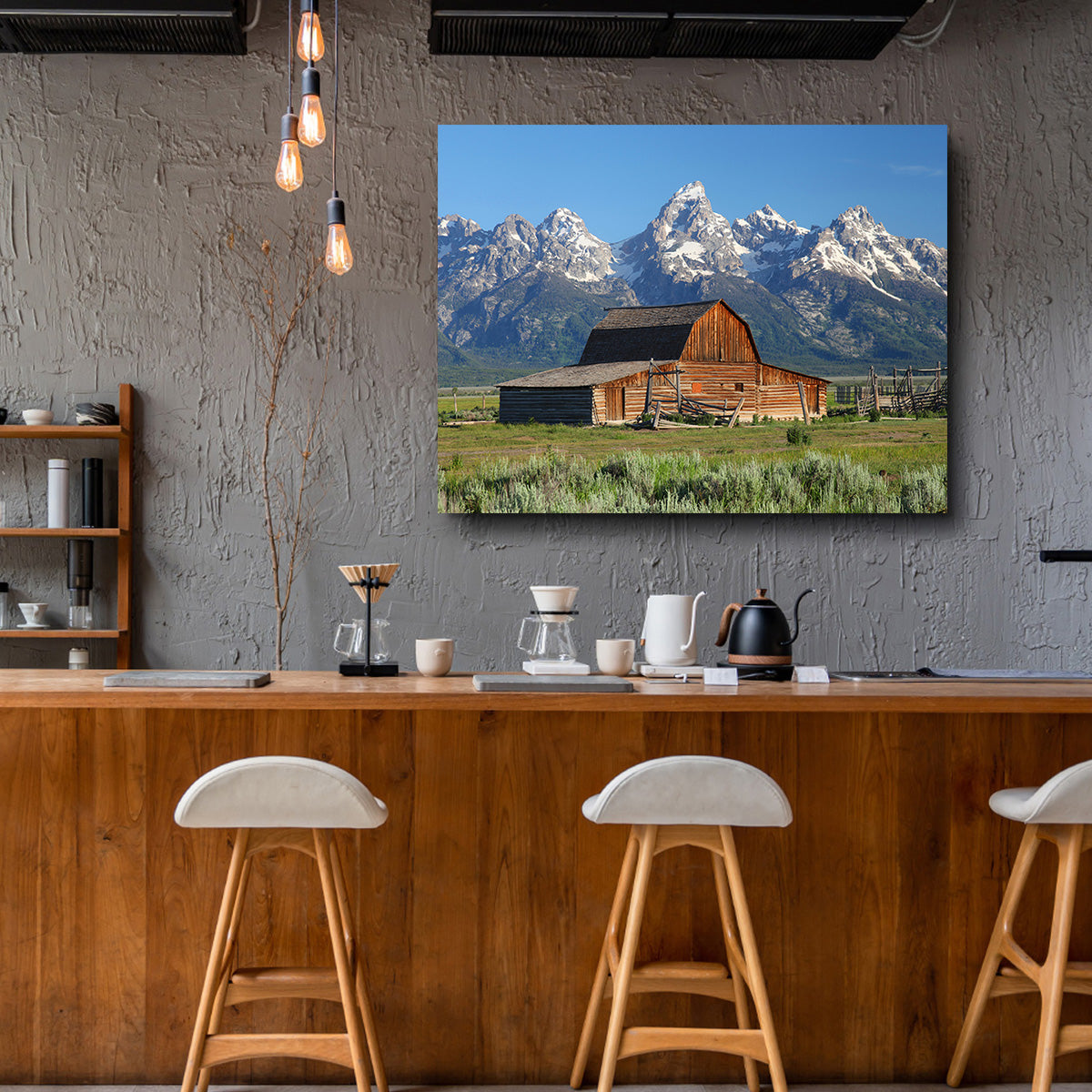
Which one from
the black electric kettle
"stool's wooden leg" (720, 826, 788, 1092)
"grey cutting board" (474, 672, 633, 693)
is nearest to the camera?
"stool's wooden leg" (720, 826, 788, 1092)

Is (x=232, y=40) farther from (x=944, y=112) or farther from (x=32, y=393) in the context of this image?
(x=944, y=112)

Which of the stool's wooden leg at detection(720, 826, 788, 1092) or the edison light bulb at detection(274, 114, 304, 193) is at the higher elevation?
the edison light bulb at detection(274, 114, 304, 193)

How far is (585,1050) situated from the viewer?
227 centimetres

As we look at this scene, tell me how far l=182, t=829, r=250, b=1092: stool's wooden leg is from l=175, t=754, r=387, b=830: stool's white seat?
5.4 inches

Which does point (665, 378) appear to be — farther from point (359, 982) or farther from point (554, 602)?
point (359, 982)

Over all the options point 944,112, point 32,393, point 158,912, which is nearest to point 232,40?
point 32,393

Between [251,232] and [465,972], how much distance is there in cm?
270

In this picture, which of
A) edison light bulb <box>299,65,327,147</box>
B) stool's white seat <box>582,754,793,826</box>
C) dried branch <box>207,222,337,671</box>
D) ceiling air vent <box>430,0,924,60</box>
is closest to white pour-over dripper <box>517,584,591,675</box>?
stool's white seat <box>582,754,793,826</box>

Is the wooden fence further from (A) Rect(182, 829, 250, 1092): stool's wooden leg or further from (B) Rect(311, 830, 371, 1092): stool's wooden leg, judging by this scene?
(A) Rect(182, 829, 250, 1092): stool's wooden leg

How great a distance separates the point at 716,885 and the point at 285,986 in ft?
3.22

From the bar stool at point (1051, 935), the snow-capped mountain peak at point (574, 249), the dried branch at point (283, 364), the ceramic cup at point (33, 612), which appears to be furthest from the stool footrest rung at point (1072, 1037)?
the ceramic cup at point (33, 612)

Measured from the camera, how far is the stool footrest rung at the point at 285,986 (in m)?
2.11

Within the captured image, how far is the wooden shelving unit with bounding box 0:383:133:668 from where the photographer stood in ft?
11.2

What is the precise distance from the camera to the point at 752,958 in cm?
198
